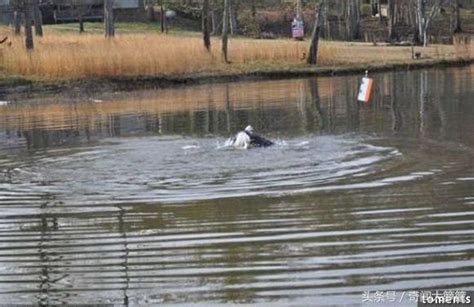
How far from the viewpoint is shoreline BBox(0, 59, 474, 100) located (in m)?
35.6

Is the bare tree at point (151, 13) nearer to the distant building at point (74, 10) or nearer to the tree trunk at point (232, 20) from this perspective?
the distant building at point (74, 10)

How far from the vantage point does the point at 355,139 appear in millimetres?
17062

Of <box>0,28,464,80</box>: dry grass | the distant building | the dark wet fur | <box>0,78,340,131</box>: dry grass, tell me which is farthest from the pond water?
the distant building

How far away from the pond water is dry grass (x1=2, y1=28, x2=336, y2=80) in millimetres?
15718

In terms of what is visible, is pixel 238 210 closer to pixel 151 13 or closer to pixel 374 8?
pixel 151 13

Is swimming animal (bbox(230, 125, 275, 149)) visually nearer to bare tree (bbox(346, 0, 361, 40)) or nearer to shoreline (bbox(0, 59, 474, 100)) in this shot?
shoreline (bbox(0, 59, 474, 100))

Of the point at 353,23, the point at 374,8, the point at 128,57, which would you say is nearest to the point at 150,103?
the point at 128,57

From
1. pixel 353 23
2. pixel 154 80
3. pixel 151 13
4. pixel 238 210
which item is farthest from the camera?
pixel 151 13

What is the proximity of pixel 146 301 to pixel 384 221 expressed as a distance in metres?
3.42

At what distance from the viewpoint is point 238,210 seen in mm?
10633

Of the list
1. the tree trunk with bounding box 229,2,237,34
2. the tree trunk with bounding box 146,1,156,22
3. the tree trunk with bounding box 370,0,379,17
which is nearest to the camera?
the tree trunk with bounding box 229,2,237,34

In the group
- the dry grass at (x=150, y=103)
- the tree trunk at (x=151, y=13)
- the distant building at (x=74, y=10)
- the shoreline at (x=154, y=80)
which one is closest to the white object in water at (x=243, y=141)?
the dry grass at (x=150, y=103)

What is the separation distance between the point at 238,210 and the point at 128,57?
96.3ft

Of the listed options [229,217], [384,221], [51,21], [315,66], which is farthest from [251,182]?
[51,21]
